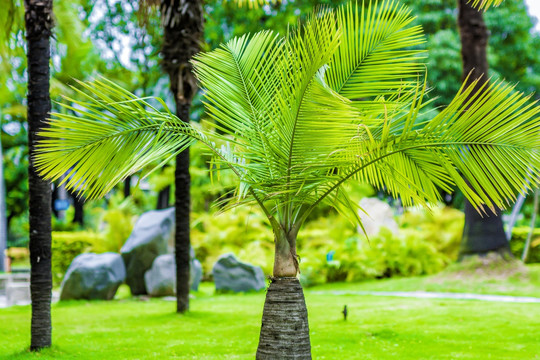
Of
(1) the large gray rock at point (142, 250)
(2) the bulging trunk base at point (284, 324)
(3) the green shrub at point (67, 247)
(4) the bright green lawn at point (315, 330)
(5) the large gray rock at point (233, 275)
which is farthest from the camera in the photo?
(3) the green shrub at point (67, 247)

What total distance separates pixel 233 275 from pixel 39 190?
782cm

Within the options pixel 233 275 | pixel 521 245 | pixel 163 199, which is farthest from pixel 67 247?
pixel 521 245

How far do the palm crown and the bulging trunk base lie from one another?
51 cm

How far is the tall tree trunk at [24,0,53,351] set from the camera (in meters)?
Result: 6.37

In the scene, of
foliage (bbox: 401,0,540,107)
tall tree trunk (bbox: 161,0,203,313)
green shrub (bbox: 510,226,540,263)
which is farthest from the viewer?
foliage (bbox: 401,0,540,107)

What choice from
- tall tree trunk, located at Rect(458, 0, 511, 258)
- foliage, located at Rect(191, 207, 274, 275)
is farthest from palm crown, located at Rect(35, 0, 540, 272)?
foliage, located at Rect(191, 207, 274, 275)

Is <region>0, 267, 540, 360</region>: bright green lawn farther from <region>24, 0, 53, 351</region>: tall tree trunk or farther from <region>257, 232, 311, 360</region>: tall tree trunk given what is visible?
<region>257, 232, 311, 360</region>: tall tree trunk

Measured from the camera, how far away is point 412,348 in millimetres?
6582

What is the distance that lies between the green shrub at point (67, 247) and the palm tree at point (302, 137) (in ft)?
36.7

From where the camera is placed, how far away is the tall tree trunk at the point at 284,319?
15.9 ft

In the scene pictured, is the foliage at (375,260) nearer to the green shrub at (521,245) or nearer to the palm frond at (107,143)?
the green shrub at (521,245)

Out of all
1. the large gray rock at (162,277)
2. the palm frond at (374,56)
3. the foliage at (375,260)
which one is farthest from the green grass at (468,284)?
the palm frond at (374,56)

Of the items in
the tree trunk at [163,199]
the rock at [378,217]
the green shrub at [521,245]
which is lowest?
the green shrub at [521,245]

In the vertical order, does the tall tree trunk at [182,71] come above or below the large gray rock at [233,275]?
above
